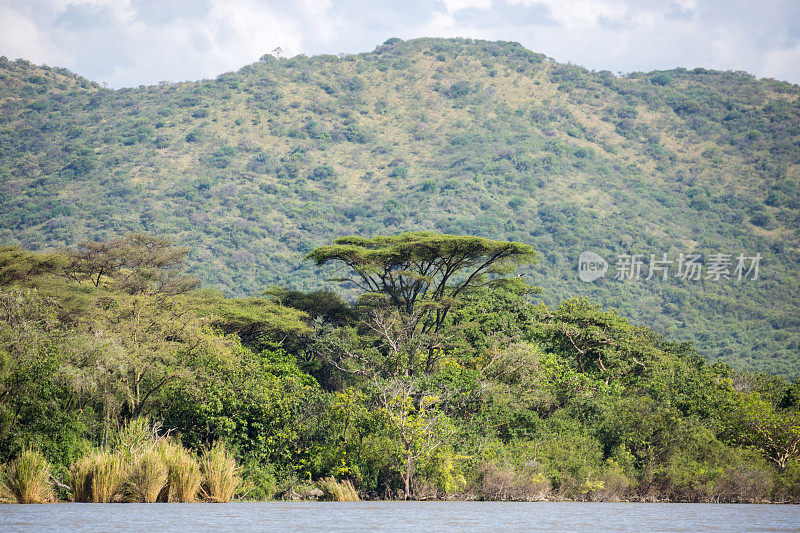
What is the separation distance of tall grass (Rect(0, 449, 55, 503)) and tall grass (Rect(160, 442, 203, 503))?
3.40m

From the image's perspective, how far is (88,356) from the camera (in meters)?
29.2

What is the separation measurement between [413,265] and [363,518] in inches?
1042

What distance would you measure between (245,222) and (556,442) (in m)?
108

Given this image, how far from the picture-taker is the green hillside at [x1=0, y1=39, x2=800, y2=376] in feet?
398

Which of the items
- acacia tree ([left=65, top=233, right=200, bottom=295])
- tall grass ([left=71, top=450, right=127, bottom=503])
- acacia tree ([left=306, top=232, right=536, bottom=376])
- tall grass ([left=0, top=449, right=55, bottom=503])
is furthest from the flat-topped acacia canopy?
tall grass ([left=0, top=449, right=55, bottom=503])

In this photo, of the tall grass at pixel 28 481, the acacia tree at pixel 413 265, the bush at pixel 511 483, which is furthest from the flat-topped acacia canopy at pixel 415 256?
the tall grass at pixel 28 481

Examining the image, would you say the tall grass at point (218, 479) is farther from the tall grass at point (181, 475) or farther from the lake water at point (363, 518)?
the lake water at point (363, 518)

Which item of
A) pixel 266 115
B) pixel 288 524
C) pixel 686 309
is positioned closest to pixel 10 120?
pixel 266 115

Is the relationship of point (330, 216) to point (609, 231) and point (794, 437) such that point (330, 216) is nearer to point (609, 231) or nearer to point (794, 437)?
point (609, 231)

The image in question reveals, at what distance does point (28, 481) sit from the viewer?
23984 millimetres
